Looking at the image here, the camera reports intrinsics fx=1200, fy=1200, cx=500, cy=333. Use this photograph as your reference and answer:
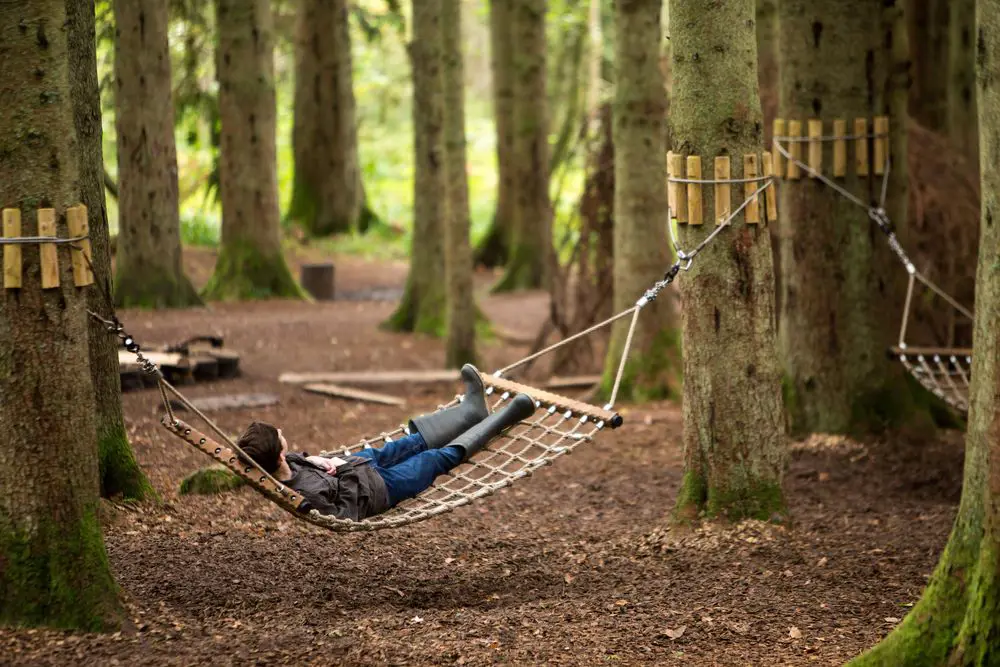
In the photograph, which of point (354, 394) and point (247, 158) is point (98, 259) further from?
point (247, 158)

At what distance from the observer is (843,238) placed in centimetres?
691

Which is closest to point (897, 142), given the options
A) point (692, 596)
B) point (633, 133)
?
point (633, 133)

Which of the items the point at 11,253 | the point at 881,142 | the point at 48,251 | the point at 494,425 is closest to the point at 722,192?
the point at 494,425

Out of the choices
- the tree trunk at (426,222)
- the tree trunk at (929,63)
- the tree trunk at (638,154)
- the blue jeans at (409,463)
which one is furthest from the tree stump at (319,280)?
the blue jeans at (409,463)

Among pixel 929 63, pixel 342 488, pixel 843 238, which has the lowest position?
pixel 342 488

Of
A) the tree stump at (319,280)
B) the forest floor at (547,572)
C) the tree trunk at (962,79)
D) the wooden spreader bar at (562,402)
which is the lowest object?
the forest floor at (547,572)

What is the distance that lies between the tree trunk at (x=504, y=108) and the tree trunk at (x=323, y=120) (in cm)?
237

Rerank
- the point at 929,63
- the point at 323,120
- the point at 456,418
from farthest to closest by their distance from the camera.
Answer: the point at 323,120, the point at 929,63, the point at 456,418

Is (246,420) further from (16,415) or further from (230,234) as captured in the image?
(230,234)

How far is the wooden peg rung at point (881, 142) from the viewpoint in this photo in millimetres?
6832

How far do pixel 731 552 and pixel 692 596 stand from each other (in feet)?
1.68

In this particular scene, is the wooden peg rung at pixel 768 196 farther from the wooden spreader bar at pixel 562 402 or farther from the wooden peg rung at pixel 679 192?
the wooden spreader bar at pixel 562 402

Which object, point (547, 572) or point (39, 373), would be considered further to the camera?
point (547, 572)

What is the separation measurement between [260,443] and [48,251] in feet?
3.97
